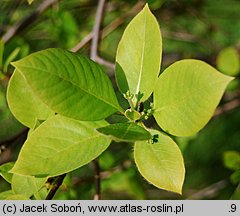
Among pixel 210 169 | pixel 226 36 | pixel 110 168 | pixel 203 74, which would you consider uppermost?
pixel 203 74

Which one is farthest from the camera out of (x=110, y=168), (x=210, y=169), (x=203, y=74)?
(x=210, y=169)

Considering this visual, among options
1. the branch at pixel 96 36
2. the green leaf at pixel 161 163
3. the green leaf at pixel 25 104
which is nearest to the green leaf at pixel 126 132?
the green leaf at pixel 161 163

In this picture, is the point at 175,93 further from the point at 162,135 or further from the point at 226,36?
the point at 226,36

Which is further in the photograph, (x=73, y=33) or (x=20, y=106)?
(x=73, y=33)

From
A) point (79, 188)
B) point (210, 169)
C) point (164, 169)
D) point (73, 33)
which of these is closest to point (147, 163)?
point (164, 169)

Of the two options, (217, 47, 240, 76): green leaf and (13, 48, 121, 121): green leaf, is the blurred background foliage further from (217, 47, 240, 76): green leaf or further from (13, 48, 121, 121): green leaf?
(13, 48, 121, 121): green leaf

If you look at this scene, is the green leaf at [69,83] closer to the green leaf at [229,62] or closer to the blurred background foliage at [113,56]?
the blurred background foliage at [113,56]

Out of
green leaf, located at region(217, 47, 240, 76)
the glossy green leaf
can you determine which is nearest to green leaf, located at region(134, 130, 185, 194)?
the glossy green leaf
